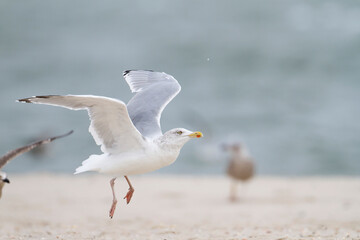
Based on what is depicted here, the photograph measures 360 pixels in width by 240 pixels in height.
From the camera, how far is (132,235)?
5.70 metres

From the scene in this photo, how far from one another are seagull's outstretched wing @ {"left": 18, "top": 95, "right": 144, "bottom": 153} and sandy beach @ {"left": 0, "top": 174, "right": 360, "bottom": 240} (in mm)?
1037

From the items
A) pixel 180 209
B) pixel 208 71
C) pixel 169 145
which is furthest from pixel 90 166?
pixel 208 71

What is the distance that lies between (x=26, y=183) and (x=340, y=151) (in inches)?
331

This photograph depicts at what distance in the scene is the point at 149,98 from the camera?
18.9ft

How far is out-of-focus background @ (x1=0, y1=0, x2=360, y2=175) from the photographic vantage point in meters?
14.9

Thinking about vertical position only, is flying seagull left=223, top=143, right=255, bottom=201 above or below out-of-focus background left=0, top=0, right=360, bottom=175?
below

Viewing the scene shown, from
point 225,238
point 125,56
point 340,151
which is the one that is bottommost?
point 225,238

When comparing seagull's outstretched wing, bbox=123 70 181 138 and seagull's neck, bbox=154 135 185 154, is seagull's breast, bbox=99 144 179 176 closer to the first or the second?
seagull's neck, bbox=154 135 185 154

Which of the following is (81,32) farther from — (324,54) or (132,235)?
(132,235)

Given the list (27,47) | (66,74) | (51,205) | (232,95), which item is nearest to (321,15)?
(232,95)

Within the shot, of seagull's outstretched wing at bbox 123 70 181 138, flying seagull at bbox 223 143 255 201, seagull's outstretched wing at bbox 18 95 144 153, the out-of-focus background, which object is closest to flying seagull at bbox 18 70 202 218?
seagull's outstretched wing at bbox 18 95 144 153

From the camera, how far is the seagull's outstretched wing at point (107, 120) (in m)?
4.47

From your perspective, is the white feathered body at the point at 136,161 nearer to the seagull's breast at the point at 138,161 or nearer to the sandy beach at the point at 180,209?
the seagull's breast at the point at 138,161

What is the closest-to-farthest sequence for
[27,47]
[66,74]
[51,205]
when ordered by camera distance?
1. [51,205]
2. [66,74]
3. [27,47]
